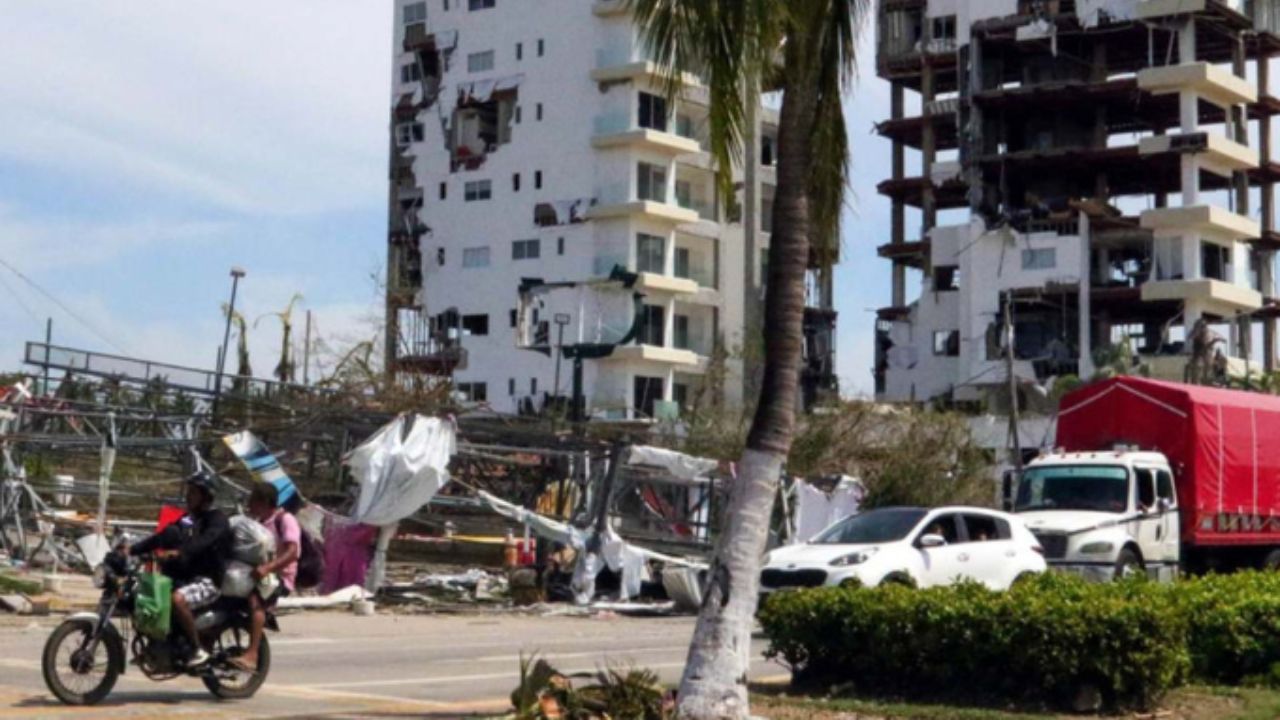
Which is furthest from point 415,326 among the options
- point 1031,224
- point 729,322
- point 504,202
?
point 1031,224

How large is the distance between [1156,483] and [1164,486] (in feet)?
0.97

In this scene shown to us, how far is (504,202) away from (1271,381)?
33.3 meters

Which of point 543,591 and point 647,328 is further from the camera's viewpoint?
point 647,328

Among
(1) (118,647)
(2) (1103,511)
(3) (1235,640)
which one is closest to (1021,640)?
(3) (1235,640)

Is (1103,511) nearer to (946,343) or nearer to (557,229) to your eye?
(557,229)

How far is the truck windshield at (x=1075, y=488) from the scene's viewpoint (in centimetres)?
2855

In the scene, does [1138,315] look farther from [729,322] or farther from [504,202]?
[504,202]

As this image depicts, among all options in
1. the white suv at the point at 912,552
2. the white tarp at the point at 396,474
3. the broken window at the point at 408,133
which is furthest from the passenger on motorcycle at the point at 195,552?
the broken window at the point at 408,133

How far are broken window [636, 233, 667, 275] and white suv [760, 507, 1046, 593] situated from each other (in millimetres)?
53004

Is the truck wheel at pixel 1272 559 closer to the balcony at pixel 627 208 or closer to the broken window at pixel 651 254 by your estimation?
the balcony at pixel 627 208

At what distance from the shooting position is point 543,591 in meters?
29.7

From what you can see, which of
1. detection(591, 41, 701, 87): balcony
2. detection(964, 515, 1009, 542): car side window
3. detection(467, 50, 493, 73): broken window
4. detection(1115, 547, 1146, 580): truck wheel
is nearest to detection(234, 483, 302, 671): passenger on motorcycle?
detection(964, 515, 1009, 542): car side window

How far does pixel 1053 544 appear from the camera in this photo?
90.0 feet

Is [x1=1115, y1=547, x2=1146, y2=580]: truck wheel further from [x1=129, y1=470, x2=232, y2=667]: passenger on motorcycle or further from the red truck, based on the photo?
[x1=129, y1=470, x2=232, y2=667]: passenger on motorcycle
